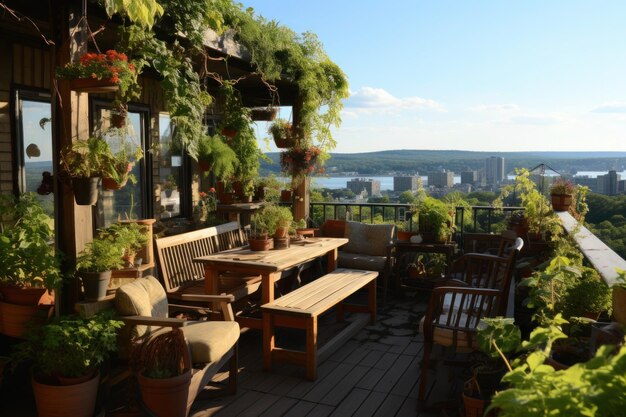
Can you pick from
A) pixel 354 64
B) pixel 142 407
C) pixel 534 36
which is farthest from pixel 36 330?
pixel 534 36

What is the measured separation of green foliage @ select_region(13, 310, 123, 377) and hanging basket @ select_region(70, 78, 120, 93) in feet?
4.47

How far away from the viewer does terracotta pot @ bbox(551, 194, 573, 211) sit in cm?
592

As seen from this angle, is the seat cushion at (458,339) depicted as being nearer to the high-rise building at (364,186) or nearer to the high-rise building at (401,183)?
the high-rise building at (401,183)

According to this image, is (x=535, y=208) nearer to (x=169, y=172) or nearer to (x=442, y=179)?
(x=442, y=179)

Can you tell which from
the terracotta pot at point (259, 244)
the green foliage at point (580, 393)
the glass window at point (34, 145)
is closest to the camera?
the green foliage at point (580, 393)

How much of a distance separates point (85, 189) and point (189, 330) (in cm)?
107

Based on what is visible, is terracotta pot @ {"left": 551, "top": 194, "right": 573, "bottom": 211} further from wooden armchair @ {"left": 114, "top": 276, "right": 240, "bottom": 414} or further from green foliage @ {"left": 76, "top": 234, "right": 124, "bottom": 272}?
green foliage @ {"left": 76, "top": 234, "right": 124, "bottom": 272}

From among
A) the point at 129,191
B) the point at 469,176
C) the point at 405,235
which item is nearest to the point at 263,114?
the point at 129,191

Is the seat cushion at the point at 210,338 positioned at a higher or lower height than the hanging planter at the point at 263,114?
lower

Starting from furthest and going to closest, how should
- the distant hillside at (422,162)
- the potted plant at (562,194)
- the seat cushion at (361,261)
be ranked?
1. the distant hillside at (422,162)
2. the seat cushion at (361,261)
3. the potted plant at (562,194)

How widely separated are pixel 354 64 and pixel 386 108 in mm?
4456

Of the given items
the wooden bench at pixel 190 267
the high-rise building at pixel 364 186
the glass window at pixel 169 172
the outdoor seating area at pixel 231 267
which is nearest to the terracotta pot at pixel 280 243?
the outdoor seating area at pixel 231 267

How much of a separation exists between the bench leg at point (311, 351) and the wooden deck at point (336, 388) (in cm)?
6

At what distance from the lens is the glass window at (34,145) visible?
4.89 m
